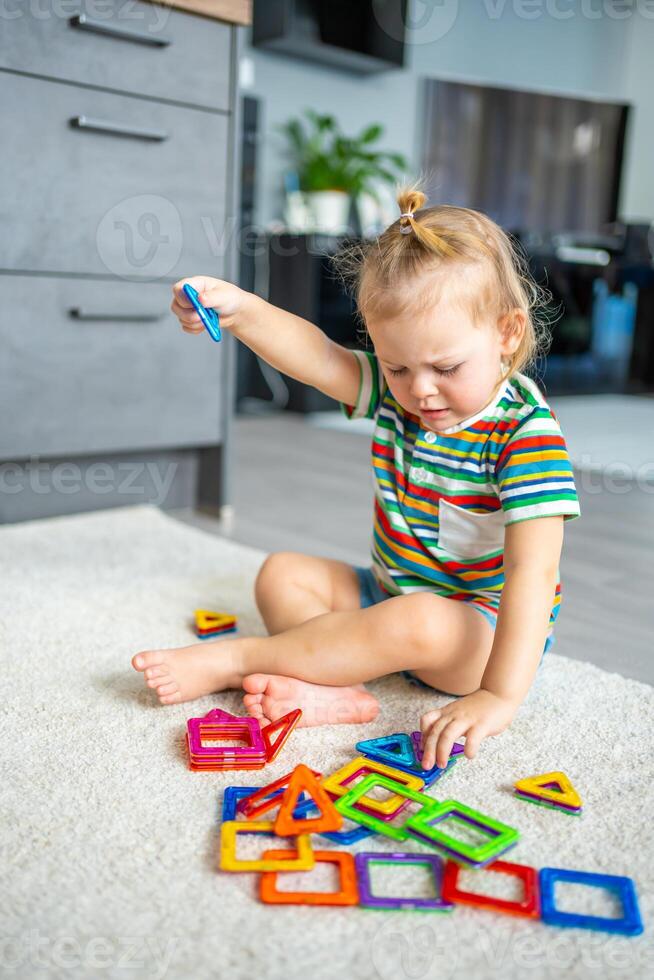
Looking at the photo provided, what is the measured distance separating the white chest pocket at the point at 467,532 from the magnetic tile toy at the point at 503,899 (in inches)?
13.0

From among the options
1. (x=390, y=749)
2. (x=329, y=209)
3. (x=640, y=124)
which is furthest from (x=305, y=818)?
(x=640, y=124)

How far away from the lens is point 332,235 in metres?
3.17

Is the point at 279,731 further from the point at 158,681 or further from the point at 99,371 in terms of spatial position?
the point at 99,371

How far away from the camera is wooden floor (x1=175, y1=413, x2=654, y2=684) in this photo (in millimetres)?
1096

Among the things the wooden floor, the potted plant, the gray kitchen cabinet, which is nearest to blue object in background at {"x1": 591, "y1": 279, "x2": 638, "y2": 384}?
the potted plant

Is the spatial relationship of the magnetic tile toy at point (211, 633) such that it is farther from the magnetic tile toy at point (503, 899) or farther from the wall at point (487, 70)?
the wall at point (487, 70)

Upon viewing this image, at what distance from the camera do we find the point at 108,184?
140cm

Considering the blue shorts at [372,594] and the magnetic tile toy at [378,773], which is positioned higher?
the blue shorts at [372,594]

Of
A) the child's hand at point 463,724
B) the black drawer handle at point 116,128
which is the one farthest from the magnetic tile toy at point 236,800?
the black drawer handle at point 116,128

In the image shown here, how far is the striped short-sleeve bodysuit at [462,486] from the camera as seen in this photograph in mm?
775

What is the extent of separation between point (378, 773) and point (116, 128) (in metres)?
1.09

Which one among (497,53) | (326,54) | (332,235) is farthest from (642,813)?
(497,53)

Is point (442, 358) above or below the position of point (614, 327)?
above

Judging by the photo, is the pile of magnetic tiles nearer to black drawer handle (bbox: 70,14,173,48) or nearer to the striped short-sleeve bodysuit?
the striped short-sleeve bodysuit
